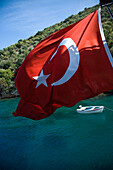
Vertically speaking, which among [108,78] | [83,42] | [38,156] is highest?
[83,42]

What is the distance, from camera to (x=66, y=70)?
576 cm

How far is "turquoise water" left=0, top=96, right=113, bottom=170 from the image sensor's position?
1167cm

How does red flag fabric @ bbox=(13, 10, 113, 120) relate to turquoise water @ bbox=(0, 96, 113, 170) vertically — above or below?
above

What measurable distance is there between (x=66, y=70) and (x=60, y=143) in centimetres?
1070

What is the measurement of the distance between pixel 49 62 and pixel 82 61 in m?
1.50

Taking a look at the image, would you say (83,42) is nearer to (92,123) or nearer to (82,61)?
(82,61)

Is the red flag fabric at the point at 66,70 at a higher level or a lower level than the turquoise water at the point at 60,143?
higher

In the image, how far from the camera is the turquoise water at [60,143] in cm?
1167

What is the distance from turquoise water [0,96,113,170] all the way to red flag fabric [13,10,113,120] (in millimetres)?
7282

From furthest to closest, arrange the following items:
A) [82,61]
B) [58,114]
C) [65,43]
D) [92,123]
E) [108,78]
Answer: [58,114]
[92,123]
[65,43]
[82,61]
[108,78]

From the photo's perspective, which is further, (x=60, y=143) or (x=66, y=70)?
(x=60, y=143)

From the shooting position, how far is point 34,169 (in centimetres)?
1150

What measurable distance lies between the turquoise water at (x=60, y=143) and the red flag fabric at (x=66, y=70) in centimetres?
728

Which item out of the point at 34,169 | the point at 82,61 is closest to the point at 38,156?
the point at 34,169
